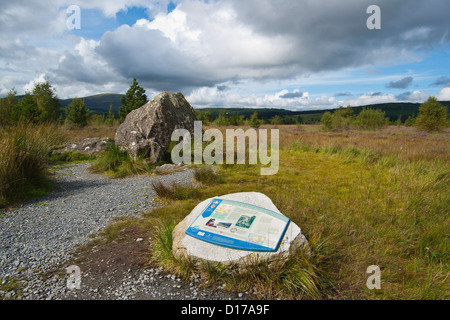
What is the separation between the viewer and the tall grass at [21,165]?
507 centimetres

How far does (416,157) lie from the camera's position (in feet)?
31.3

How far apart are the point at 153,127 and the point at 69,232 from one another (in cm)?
608

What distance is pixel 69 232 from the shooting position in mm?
4008

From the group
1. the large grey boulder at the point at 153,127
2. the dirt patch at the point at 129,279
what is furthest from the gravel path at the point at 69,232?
the large grey boulder at the point at 153,127

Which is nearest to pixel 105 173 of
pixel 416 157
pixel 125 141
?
pixel 125 141

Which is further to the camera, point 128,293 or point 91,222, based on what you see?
point 91,222

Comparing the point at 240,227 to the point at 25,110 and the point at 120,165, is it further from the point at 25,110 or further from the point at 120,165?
the point at 25,110

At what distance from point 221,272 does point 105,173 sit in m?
6.50

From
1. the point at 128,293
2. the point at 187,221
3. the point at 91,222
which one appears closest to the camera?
the point at 128,293

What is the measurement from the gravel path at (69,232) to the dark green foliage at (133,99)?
2033 centimetres

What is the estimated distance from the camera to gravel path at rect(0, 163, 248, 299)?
8.76 ft

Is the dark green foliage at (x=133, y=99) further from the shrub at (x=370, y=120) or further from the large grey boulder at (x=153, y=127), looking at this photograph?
the shrub at (x=370, y=120)
